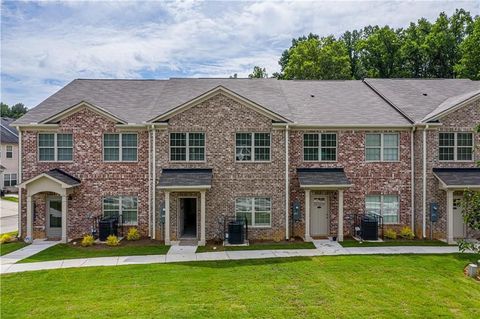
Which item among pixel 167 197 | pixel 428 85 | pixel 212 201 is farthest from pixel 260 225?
pixel 428 85

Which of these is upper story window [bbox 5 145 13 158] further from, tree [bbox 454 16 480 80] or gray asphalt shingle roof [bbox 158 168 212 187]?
tree [bbox 454 16 480 80]

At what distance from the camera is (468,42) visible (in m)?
34.8

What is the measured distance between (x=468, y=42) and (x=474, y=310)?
34255 mm

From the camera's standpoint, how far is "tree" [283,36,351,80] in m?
40.2

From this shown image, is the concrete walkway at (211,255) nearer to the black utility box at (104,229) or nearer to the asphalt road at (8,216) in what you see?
the black utility box at (104,229)

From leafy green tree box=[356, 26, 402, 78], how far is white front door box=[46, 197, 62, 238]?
38.4 metres

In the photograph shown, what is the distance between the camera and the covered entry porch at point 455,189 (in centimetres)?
1688

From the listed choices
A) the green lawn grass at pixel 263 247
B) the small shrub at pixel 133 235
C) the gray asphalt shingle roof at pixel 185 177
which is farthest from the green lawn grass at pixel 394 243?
the small shrub at pixel 133 235

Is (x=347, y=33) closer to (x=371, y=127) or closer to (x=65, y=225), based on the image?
(x=371, y=127)

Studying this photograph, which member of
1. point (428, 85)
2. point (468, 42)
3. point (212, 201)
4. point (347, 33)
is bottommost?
point (212, 201)

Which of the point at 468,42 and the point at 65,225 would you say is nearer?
the point at 65,225

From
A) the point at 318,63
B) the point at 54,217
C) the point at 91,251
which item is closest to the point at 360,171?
the point at 91,251

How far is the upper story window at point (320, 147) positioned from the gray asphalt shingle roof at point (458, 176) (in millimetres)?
5287

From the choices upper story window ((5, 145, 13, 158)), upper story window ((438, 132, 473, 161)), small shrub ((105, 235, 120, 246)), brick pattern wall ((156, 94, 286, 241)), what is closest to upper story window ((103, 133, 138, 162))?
brick pattern wall ((156, 94, 286, 241))
